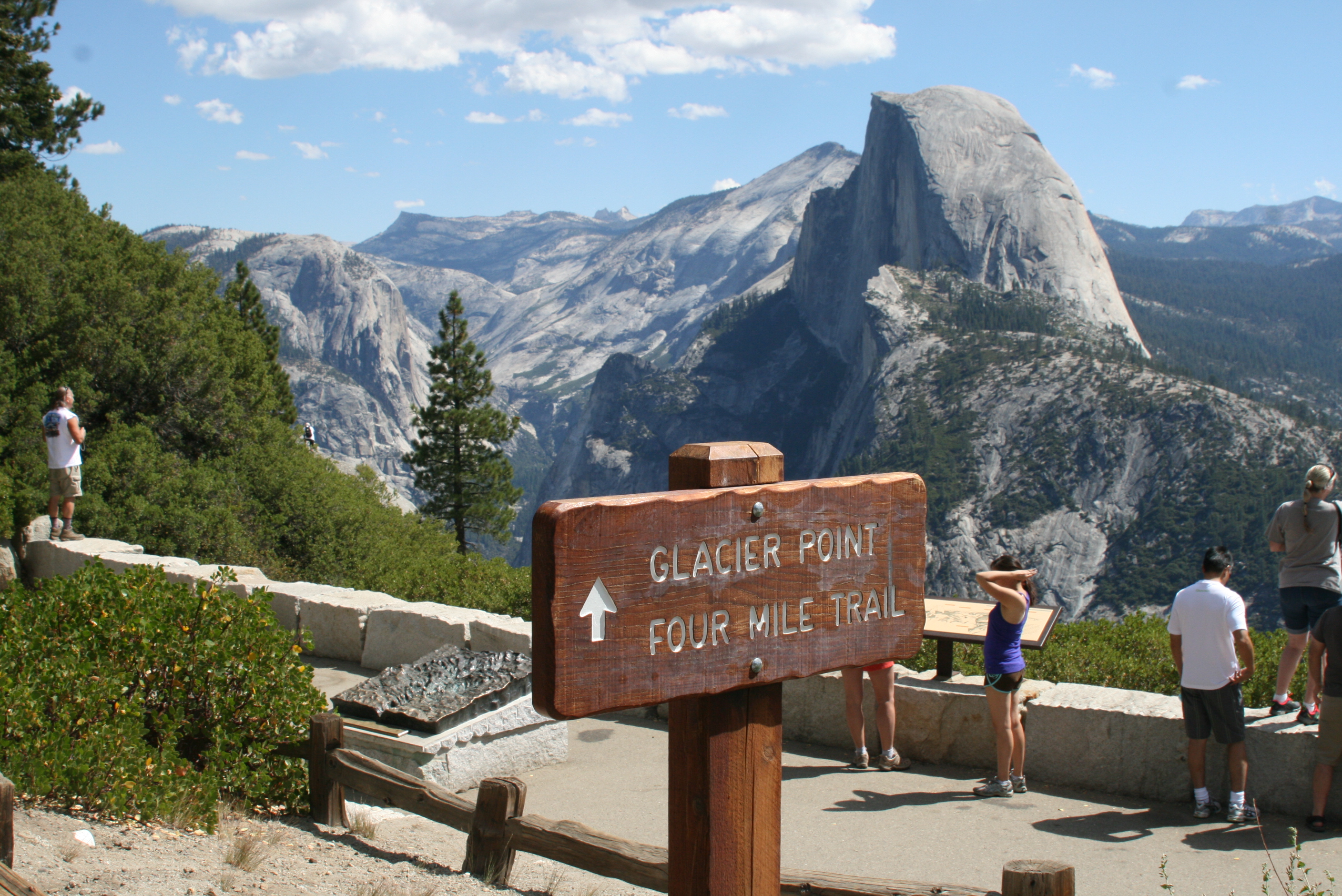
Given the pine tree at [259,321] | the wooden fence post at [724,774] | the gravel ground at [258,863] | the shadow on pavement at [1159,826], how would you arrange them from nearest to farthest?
the wooden fence post at [724,774]
the gravel ground at [258,863]
the shadow on pavement at [1159,826]
the pine tree at [259,321]

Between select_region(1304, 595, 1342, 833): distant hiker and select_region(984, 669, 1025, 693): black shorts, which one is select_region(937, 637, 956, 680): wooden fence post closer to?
select_region(984, 669, 1025, 693): black shorts

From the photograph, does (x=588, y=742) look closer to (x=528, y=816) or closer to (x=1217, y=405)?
(x=528, y=816)

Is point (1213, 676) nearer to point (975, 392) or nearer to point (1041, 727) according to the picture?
point (1041, 727)

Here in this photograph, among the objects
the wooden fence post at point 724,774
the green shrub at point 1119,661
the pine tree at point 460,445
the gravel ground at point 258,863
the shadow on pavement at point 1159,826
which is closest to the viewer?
the wooden fence post at point 724,774

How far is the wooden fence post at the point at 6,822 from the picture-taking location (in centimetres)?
304

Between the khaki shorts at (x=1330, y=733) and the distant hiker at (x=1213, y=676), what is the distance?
0.37 meters

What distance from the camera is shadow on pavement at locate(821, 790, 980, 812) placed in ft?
19.9

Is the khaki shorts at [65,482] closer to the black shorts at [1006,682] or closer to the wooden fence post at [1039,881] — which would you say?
the black shorts at [1006,682]

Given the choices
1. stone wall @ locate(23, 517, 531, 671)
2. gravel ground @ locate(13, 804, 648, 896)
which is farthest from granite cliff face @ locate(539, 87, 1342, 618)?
gravel ground @ locate(13, 804, 648, 896)

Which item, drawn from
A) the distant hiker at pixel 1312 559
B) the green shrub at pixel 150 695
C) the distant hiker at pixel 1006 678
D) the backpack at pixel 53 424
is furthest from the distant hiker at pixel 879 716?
the backpack at pixel 53 424

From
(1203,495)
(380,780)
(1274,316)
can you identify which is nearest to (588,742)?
A: (380,780)

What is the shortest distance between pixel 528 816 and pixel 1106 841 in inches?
126

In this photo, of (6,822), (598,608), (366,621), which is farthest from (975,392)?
(598,608)

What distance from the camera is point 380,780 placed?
4.98 metres
